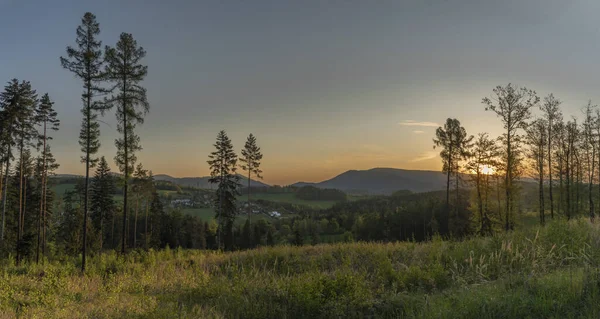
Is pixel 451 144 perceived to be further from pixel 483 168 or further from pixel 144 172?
pixel 144 172

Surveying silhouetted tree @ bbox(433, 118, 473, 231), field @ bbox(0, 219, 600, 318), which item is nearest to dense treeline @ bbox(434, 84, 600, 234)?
silhouetted tree @ bbox(433, 118, 473, 231)

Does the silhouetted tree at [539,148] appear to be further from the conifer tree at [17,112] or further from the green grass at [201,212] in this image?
the green grass at [201,212]

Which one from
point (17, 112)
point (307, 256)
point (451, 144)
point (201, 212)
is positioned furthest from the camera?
point (201, 212)

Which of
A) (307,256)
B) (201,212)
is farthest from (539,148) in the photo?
(201,212)

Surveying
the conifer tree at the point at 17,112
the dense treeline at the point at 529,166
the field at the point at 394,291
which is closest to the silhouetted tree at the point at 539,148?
the dense treeline at the point at 529,166

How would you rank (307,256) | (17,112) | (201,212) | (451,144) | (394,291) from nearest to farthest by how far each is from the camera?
1. (394,291)
2. (307,256)
3. (17,112)
4. (451,144)
5. (201,212)

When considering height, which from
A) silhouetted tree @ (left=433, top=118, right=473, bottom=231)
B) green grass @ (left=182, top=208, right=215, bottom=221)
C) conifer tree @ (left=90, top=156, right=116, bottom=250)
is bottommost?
green grass @ (left=182, top=208, right=215, bottom=221)

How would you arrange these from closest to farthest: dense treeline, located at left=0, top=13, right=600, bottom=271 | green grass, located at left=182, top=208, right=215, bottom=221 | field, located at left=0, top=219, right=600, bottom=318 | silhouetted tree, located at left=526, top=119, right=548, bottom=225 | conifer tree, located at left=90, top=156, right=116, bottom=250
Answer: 1. field, located at left=0, top=219, right=600, bottom=318
2. dense treeline, located at left=0, top=13, right=600, bottom=271
3. silhouetted tree, located at left=526, top=119, right=548, bottom=225
4. conifer tree, located at left=90, top=156, right=116, bottom=250
5. green grass, located at left=182, top=208, right=215, bottom=221

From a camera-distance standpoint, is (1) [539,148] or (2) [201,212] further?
(2) [201,212]

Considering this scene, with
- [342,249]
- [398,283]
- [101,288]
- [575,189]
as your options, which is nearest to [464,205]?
[575,189]

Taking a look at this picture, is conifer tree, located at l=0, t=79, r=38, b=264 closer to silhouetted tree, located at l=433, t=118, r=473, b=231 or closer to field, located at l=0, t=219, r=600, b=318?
field, located at l=0, t=219, r=600, b=318

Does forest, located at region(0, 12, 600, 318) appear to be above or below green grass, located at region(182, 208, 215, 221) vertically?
above

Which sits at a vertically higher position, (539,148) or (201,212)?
(539,148)

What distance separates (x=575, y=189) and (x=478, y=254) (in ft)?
147
